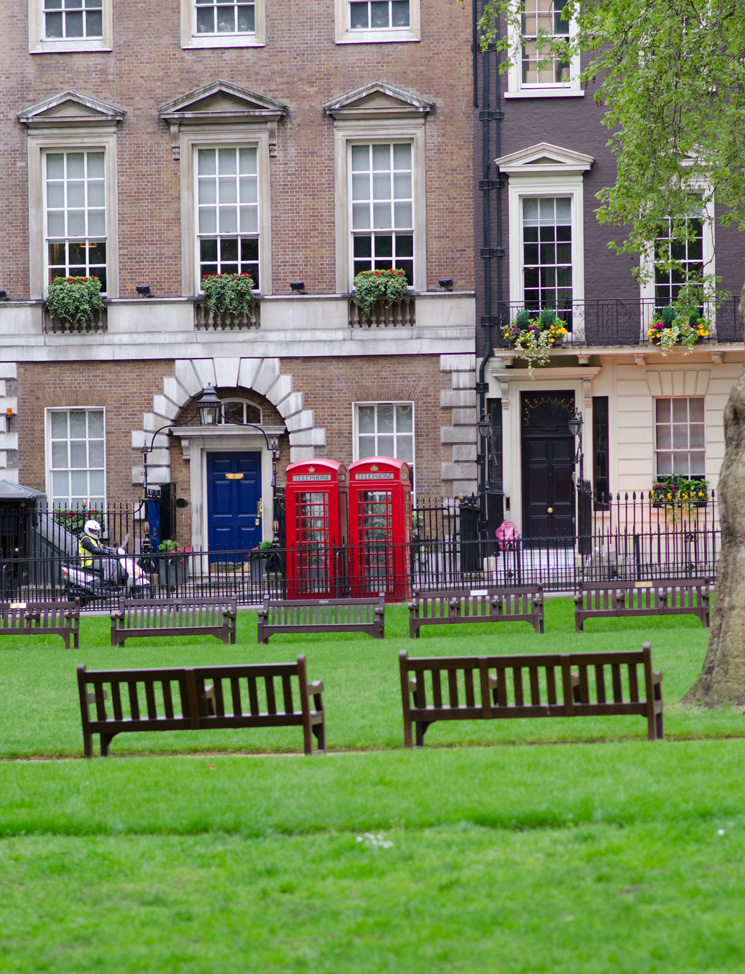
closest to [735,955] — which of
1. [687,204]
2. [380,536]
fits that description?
[687,204]

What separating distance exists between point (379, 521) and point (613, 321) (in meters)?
6.92

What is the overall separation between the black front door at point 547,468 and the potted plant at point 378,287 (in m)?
3.47

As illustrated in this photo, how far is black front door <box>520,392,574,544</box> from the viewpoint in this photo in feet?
84.1

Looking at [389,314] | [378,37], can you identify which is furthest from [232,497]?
[378,37]

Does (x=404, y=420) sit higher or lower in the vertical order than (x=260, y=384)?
lower

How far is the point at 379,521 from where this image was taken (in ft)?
72.0

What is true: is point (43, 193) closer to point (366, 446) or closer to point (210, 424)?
point (210, 424)

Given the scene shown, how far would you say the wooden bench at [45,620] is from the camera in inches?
705

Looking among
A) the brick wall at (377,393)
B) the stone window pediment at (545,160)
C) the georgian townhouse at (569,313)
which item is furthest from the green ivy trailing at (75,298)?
the stone window pediment at (545,160)

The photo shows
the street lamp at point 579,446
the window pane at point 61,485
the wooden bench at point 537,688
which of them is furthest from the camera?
the window pane at point 61,485

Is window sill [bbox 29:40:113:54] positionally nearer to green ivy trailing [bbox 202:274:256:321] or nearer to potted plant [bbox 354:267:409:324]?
green ivy trailing [bbox 202:274:256:321]

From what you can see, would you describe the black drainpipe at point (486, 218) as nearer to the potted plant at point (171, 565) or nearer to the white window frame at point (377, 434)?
the white window frame at point (377, 434)

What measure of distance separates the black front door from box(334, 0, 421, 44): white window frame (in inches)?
307

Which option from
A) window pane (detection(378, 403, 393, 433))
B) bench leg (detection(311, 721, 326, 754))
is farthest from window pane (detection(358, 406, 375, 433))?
bench leg (detection(311, 721, 326, 754))
